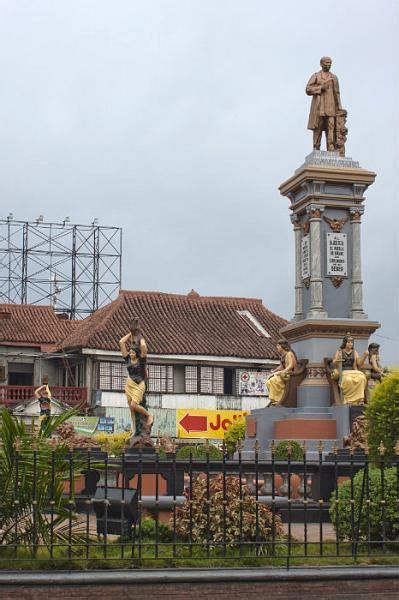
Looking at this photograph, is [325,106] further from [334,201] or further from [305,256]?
[305,256]

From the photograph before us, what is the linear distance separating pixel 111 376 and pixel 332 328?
27.5 metres

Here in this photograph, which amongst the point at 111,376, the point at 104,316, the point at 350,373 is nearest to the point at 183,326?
the point at 104,316

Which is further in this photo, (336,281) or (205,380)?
(205,380)

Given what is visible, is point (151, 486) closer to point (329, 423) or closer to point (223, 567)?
point (329, 423)

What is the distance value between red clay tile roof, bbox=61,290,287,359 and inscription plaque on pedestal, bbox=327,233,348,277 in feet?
85.0

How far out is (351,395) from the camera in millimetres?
21109

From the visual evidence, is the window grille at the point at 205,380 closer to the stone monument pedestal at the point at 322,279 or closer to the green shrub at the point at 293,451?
A: the stone monument pedestal at the point at 322,279

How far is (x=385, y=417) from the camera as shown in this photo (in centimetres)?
1289

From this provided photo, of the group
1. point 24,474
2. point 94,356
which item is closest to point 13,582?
point 24,474

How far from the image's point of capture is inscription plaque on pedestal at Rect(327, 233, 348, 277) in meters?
22.6

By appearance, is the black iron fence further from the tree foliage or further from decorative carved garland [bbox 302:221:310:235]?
decorative carved garland [bbox 302:221:310:235]

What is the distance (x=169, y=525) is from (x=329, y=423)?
32.3ft

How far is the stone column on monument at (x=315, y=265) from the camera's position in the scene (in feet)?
72.9

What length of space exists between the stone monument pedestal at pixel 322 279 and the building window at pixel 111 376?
26008mm
